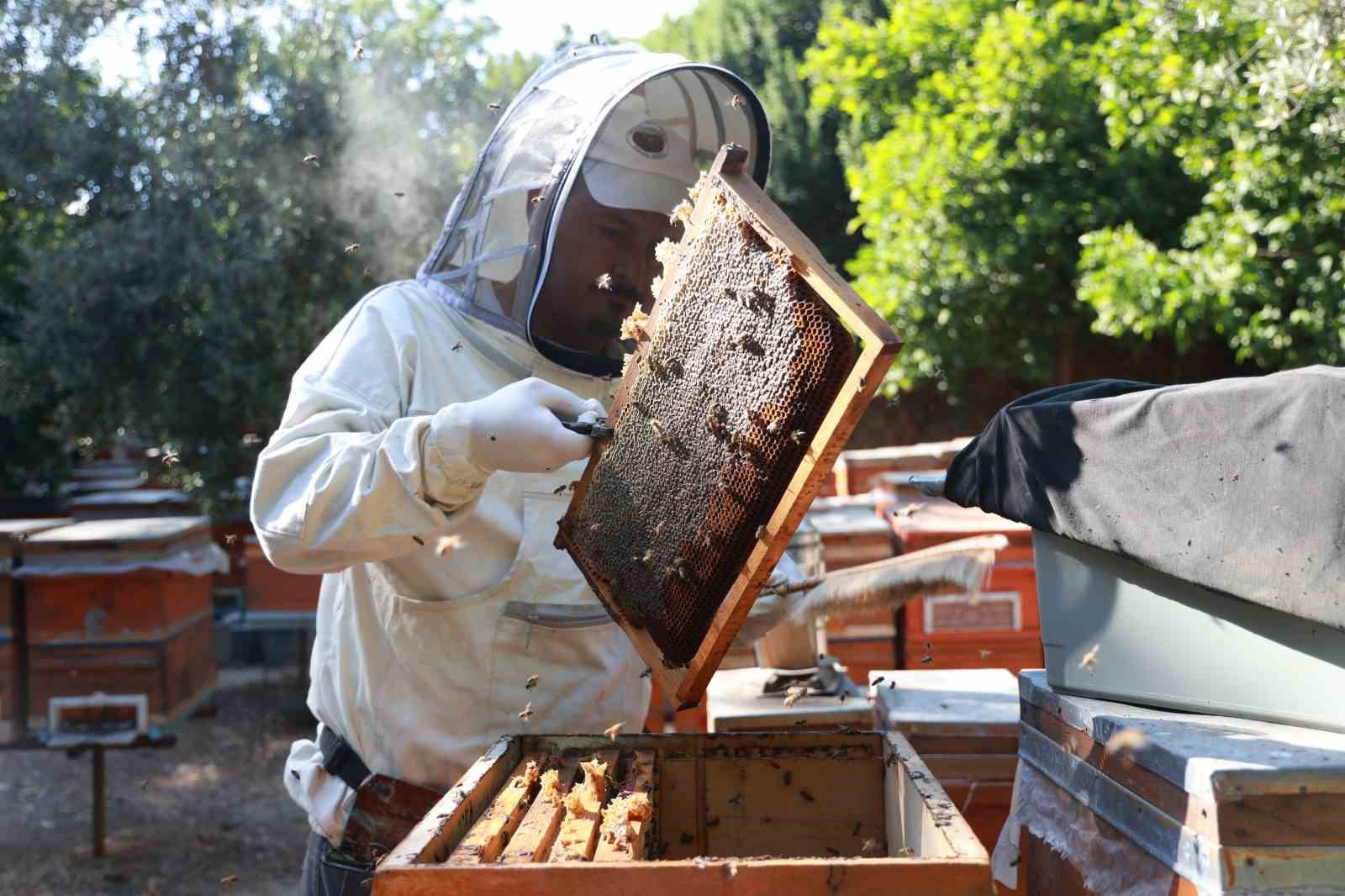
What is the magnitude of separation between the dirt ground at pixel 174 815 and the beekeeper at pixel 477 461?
3345mm

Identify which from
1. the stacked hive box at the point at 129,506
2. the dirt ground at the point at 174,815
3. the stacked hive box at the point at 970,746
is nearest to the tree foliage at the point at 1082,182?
the stacked hive box at the point at 970,746

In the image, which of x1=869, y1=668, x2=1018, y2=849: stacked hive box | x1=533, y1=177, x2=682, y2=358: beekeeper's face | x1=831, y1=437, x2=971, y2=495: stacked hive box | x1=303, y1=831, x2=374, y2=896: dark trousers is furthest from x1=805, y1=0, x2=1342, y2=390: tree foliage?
x1=303, y1=831, x2=374, y2=896: dark trousers

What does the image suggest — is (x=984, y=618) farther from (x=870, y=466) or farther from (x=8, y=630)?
(x=8, y=630)

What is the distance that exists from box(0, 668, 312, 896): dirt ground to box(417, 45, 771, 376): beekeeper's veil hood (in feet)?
12.4

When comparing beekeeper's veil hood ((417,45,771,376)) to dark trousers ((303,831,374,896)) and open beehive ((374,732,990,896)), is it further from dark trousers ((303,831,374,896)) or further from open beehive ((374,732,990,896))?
dark trousers ((303,831,374,896))

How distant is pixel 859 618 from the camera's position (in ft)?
16.0

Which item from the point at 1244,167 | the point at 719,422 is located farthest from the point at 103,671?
the point at 1244,167

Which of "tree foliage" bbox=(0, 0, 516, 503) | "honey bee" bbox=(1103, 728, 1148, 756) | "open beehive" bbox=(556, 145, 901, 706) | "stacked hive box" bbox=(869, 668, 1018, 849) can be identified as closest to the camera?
"honey bee" bbox=(1103, 728, 1148, 756)

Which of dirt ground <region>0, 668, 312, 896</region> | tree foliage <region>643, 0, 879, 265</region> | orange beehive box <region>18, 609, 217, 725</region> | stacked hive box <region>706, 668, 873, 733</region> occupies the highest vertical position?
tree foliage <region>643, 0, 879, 265</region>

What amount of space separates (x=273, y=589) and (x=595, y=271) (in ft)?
19.1

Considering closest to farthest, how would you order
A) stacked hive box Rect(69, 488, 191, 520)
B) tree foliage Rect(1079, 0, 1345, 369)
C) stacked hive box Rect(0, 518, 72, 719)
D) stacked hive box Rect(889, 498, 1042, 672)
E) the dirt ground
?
stacked hive box Rect(889, 498, 1042, 672)
stacked hive box Rect(0, 518, 72, 719)
tree foliage Rect(1079, 0, 1345, 369)
the dirt ground
stacked hive box Rect(69, 488, 191, 520)

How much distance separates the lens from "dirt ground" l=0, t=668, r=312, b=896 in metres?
5.69

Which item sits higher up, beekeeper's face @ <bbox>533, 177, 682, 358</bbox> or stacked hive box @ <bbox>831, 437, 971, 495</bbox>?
beekeeper's face @ <bbox>533, 177, 682, 358</bbox>

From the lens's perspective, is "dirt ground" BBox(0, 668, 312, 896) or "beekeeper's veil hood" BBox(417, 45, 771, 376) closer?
"beekeeper's veil hood" BBox(417, 45, 771, 376)
